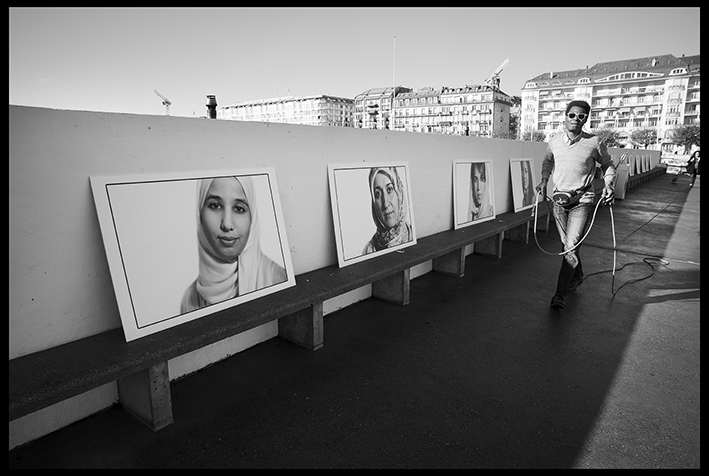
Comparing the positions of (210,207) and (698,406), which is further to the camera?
(210,207)

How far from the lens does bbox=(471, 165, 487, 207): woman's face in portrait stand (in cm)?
644

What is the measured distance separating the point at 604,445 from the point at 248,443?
1.94m

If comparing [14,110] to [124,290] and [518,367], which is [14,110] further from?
[518,367]

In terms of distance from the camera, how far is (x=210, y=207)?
2918 mm

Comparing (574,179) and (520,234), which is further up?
(574,179)

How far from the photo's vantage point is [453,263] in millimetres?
5492

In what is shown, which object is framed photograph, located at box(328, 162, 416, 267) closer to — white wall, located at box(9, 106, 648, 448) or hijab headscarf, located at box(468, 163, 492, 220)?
white wall, located at box(9, 106, 648, 448)

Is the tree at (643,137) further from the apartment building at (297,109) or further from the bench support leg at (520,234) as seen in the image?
the bench support leg at (520,234)

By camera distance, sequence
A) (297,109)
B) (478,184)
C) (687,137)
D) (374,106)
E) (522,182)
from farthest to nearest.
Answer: (297,109) < (374,106) < (687,137) < (522,182) < (478,184)

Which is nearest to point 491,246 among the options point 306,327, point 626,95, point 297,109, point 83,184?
point 306,327

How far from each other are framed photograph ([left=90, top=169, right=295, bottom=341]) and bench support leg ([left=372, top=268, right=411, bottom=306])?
4.56 ft

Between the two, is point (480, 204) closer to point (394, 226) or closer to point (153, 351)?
point (394, 226)

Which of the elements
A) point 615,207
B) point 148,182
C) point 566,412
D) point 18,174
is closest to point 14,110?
point 18,174

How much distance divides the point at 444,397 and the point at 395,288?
5.86 ft
